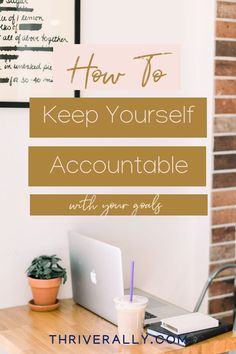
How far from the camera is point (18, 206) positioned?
2.26 metres

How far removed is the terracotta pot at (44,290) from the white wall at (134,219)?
90 mm

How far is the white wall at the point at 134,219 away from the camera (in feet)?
7.38

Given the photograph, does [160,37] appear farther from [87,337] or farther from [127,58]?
[87,337]

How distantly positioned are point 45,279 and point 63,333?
0.74ft

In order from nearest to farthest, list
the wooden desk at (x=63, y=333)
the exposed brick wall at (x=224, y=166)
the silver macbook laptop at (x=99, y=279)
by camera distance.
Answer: the wooden desk at (x=63, y=333) → the silver macbook laptop at (x=99, y=279) → the exposed brick wall at (x=224, y=166)

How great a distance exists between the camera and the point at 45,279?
7.19ft

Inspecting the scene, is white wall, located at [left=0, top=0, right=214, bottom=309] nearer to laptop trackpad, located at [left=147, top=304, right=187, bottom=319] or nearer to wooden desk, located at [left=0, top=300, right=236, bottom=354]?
wooden desk, located at [left=0, top=300, right=236, bottom=354]

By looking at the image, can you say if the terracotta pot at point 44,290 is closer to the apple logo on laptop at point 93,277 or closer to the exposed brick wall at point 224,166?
the apple logo on laptop at point 93,277

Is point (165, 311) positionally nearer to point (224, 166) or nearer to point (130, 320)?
point (130, 320)

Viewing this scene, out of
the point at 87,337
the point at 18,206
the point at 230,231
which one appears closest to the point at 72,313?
the point at 87,337

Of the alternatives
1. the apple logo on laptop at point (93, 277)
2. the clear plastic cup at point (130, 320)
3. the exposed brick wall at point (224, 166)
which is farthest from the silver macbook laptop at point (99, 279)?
the exposed brick wall at point (224, 166)

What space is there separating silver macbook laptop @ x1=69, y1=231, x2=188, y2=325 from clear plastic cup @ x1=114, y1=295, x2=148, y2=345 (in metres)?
0.12

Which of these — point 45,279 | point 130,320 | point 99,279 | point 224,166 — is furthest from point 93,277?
point 224,166

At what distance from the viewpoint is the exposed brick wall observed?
2.51 metres
